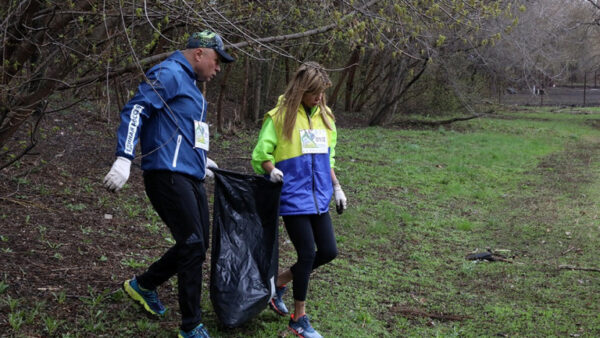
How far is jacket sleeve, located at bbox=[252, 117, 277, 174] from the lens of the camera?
173 inches

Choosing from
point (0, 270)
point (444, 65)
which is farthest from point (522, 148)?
point (0, 270)

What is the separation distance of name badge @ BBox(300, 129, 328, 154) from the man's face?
0.74 metres

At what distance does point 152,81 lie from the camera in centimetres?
Result: 386

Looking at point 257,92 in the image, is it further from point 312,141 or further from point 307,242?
point 307,242

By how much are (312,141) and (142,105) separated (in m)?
1.17

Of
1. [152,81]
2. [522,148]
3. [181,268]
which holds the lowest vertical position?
[522,148]

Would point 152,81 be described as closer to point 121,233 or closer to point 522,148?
point 121,233

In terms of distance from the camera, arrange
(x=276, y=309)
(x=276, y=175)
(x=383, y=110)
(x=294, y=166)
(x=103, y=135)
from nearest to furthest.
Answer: (x=276, y=175)
(x=294, y=166)
(x=276, y=309)
(x=103, y=135)
(x=383, y=110)

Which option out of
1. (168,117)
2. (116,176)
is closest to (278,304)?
(168,117)

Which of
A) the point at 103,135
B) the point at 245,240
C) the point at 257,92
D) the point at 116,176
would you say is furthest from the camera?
the point at 257,92

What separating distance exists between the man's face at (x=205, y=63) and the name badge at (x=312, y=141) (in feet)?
2.42

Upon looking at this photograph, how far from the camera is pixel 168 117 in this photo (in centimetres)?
391

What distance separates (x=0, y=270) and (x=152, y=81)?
2.08 metres

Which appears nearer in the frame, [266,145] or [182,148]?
[182,148]
